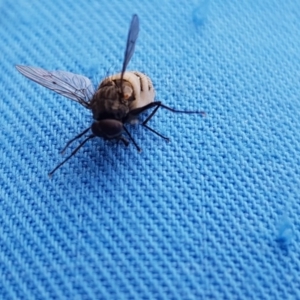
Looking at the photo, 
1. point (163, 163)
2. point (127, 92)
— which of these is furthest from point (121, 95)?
point (163, 163)

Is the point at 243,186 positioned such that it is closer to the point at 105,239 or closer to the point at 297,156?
Result: the point at 297,156

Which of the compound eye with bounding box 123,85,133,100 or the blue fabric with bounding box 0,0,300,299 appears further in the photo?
the compound eye with bounding box 123,85,133,100

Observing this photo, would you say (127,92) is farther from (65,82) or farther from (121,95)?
(65,82)

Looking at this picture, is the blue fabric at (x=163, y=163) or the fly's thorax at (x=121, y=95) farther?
the fly's thorax at (x=121, y=95)

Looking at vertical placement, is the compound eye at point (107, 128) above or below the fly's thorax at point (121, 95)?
below
